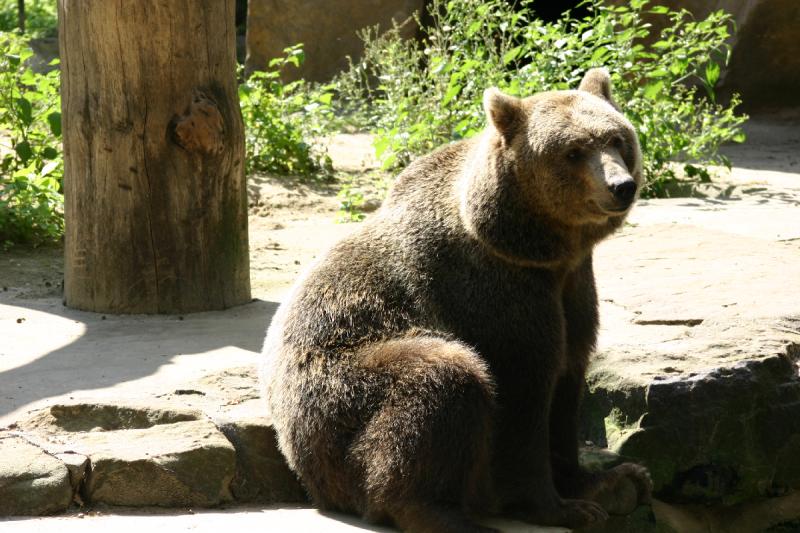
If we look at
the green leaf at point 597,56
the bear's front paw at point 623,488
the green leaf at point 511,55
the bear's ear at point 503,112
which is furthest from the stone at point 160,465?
the green leaf at point 597,56

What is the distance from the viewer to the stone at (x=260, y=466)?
436 centimetres

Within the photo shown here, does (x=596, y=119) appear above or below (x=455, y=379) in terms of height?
above

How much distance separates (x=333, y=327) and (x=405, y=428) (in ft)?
1.81

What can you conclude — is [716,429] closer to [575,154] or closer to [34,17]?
[575,154]

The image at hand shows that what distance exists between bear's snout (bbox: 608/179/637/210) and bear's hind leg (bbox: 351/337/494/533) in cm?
77

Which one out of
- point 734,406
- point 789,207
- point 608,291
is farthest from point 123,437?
point 789,207

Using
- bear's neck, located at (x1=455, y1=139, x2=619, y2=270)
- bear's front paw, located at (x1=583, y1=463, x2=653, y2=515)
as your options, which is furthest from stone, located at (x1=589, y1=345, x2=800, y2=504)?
bear's neck, located at (x1=455, y1=139, x2=619, y2=270)

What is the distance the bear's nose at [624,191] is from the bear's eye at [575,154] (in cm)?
21

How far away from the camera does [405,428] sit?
Answer: 3799 mm

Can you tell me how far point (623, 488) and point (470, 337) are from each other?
0.93 m

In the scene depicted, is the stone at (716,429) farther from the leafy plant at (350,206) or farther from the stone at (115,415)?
the leafy plant at (350,206)

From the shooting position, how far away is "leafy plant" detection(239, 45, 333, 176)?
10703 millimetres

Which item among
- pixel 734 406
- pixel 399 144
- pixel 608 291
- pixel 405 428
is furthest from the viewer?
pixel 399 144

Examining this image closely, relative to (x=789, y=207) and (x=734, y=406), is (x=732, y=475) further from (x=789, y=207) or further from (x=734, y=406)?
(x=789, y=207)
